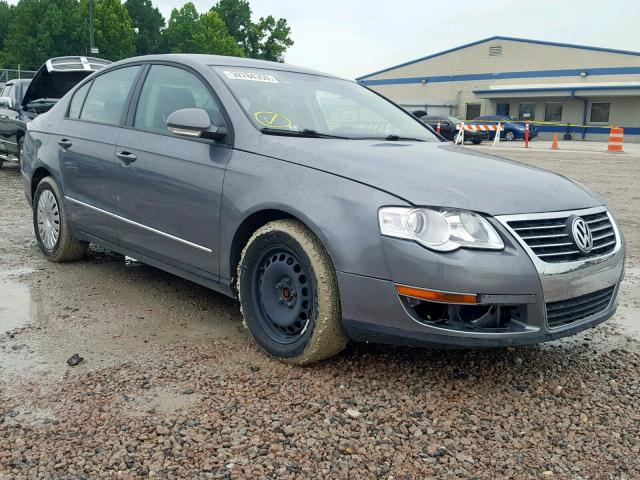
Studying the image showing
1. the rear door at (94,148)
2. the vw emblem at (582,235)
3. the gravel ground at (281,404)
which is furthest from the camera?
the rear door at (94,148)

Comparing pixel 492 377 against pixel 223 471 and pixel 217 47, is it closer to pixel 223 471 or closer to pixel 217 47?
pixel 223 471

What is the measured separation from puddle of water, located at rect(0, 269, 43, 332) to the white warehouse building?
41.2 meters

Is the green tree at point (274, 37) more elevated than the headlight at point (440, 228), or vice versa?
the green tree at point (274, 37)

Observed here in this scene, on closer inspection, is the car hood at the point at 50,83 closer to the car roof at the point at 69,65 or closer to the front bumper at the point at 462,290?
the car roof at the point at 69,65

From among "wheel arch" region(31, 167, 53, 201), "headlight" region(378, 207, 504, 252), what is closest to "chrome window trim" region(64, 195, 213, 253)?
"wheel arch" region(31, 167, 53, 201)

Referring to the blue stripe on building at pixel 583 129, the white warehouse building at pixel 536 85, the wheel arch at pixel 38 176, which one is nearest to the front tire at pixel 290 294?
the wheel arch at pixel 38 176

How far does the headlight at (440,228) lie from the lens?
286 cm

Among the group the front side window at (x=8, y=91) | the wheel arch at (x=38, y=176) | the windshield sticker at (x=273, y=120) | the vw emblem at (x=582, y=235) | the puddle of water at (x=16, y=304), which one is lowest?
the puddle of water at (x=16, y=304)

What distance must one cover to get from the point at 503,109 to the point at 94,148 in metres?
46.3

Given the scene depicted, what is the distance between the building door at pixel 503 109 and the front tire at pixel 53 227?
45.5 metres

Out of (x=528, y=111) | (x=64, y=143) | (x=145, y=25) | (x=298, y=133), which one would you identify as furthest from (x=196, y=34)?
(x=298, y=133)

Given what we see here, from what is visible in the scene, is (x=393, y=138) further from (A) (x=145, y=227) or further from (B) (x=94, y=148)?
(B) (x=94, y=148)

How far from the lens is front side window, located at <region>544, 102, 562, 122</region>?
4492 cm

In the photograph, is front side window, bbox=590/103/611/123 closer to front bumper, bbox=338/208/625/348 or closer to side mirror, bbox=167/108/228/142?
side mirror, bbox=167/108/228/142
